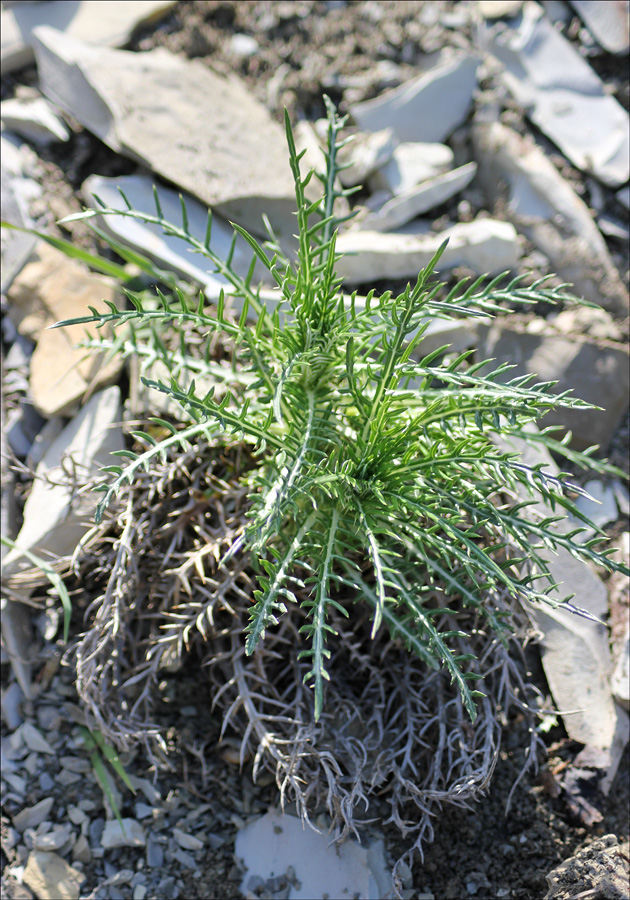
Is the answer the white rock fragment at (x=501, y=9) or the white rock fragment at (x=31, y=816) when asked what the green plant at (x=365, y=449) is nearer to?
the white rock fragment at (x=31, y=816)

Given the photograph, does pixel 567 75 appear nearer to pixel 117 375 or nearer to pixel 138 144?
pixel 138 144

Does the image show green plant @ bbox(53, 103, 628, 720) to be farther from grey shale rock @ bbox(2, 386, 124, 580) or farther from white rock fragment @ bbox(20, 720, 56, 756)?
white rock fragment @ bbox(20, 720, 56, 756)

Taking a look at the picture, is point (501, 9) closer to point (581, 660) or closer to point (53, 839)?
point (581, 660)

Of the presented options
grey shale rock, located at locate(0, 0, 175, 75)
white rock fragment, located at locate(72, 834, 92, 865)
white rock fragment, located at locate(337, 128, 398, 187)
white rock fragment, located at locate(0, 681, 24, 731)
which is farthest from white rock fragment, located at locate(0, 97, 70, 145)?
white rock fragment, located at locate(72, 834, 92, 865)

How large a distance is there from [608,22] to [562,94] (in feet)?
1.24

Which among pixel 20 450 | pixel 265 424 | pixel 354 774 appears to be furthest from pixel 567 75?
pixel 354 774

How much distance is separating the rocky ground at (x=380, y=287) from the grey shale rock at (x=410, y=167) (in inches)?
0.7

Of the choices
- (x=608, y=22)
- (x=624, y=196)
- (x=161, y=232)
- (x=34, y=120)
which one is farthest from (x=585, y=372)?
(x=34, y=120)

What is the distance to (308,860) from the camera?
1785 millimetres

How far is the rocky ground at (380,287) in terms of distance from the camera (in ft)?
5.94

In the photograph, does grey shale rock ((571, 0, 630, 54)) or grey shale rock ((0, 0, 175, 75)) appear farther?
grey shale rock ((571, 0, 630, 54))

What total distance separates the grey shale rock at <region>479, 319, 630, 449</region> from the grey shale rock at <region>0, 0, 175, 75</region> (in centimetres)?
185

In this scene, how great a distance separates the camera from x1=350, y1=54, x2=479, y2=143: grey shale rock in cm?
270

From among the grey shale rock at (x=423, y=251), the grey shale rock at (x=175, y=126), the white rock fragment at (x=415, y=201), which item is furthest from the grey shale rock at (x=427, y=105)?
the grey shale rock at (x=423, y=251)
